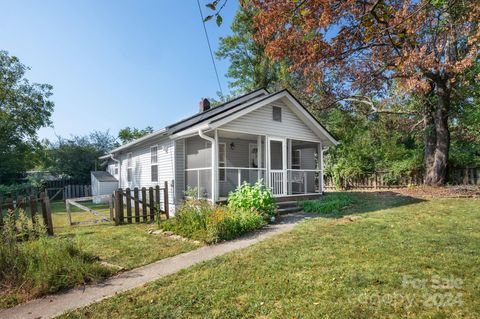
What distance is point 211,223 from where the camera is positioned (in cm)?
691

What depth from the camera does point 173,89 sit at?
56.2 feet

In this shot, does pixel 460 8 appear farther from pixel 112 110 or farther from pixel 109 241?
pixel 112 110

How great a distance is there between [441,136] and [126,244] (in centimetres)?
1563

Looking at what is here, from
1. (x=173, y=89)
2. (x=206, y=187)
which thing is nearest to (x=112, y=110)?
(x=173, y=89)

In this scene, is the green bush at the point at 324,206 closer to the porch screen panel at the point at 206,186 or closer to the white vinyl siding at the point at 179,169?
the porch screen panel at the point at 206,186

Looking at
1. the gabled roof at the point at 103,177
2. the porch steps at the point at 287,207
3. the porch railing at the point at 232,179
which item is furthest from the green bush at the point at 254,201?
the gabled roof at the point at 103,177

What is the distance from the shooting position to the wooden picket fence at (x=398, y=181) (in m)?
14.6

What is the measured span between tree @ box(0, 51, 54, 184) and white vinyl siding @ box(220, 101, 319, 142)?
71.9 ft

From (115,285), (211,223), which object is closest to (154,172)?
(211,223)

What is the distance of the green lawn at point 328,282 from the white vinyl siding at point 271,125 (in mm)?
5523

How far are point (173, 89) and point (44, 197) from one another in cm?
1088

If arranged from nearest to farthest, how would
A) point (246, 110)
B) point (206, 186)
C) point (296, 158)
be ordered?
point (246, 110), point (206, 186), point (296, 158)

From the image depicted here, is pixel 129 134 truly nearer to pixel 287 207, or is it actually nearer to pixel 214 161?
pixel 214 161

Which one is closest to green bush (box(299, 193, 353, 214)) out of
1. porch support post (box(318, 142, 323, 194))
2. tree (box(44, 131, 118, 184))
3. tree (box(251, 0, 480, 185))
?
porch support post (box(318, 142, 323, 194))
